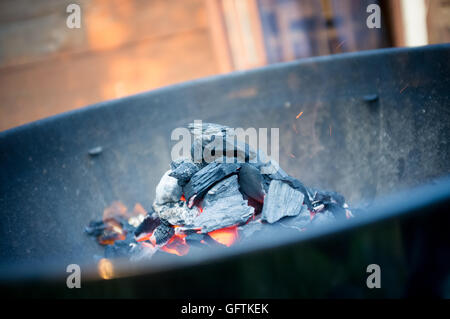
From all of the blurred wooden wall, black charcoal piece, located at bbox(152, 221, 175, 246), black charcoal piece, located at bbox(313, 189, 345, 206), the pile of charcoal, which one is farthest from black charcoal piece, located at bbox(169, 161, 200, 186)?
the blurred wooden wall

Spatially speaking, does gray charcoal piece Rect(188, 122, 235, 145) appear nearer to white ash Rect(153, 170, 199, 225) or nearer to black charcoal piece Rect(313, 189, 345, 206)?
white ash Rect(153, 170, 199, 225)

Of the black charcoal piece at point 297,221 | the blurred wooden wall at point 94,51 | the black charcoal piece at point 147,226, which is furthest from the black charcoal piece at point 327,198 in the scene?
the blurred wooden wall at point 94,51

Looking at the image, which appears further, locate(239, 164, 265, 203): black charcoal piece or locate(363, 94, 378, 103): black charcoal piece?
locate(363, 94, 378, 103): black charcoal piece

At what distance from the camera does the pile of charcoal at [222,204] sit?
0.94 meters

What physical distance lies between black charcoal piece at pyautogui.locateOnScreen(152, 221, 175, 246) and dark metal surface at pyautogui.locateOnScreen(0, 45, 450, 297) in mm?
219

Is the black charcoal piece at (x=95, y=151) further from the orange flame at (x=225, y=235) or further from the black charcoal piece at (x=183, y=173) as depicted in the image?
the orange flame at (x=225, y=235)

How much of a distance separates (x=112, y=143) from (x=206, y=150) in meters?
0.39

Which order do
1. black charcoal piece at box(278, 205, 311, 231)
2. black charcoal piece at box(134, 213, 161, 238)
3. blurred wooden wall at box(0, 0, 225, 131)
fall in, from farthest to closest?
blurred wooden wall at box(0, 0, 225, 131)
black charcoal piece at box(134, 213, 161, 238)
black charcoal piece at box(278, 205, 311, 231)

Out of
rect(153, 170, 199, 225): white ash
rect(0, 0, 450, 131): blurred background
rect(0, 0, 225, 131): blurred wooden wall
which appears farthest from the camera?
rect(0, 0, 225, 131): blurred wooden wall

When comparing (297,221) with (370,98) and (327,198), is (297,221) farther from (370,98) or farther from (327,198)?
(370,98)

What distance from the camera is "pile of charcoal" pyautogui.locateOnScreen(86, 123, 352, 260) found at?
94 cm
